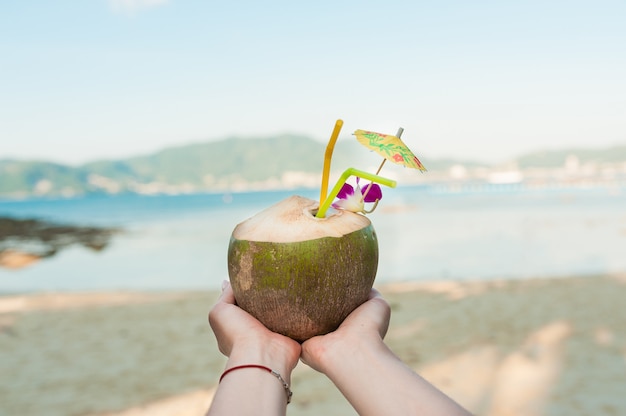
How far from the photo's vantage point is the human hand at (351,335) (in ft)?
6.36

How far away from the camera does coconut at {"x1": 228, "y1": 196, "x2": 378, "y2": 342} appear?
1.89 meters

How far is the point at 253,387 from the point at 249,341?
0.72 ft

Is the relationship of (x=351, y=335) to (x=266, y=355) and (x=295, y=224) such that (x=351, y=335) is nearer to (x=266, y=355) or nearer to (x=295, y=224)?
(x=266, y=355)

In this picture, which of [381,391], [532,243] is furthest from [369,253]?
[532,243]

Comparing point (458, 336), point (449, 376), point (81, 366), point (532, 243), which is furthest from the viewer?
point (532, 243)

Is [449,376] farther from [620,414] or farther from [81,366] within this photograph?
[81,366]

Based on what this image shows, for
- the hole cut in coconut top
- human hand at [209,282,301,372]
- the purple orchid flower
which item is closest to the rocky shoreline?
human hand at [209,282,301,372]

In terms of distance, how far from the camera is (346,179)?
199 centimetres

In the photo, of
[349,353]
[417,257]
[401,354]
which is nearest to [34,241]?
[417,257]

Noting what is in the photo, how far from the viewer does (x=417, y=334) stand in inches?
327

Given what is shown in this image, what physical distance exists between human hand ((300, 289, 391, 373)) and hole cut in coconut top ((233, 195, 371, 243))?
13.7 inches

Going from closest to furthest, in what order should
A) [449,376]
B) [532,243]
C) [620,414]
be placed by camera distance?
1. [620,414]
2. [449,376]
3. [532,243]

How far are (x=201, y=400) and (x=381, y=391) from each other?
4.69 m

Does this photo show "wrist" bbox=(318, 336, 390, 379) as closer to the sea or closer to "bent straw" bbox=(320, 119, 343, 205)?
"bent straw" bbox=(320, 119, 343, 205)
